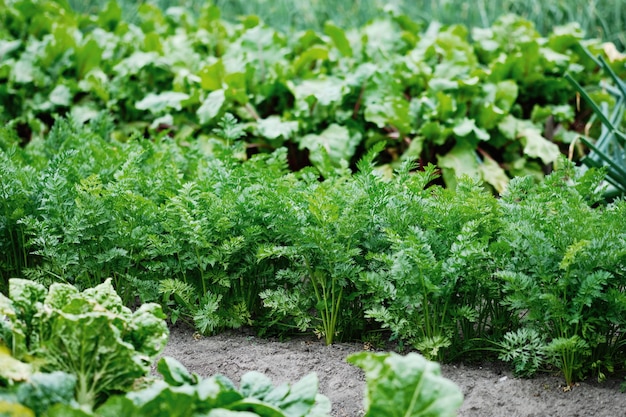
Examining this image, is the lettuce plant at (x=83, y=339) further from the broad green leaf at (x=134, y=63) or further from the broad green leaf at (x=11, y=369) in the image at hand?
the broad green leaf at (x=134, y=63)

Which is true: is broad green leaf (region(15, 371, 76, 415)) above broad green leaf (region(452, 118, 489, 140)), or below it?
below

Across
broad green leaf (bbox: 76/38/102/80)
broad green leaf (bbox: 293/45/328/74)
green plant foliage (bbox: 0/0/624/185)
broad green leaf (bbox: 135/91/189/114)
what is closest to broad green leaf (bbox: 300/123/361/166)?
green plant foliage (bbox: 0/0/624/185)

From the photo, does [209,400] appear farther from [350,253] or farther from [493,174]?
[493,174]

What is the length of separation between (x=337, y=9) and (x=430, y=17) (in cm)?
97

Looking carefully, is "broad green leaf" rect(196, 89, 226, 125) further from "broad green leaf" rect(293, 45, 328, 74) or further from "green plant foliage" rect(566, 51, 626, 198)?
"green plant foliage" rect(566, 51, 626, 198)

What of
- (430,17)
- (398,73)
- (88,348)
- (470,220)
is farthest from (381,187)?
(430,17)

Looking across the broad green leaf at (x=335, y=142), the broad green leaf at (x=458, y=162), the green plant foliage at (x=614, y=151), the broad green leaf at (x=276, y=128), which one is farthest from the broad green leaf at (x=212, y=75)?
the green plant foliage at (x=614, y=151)

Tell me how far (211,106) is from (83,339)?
3.19 meters

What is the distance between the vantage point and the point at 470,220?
9.21 ft

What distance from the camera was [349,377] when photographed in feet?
8.73

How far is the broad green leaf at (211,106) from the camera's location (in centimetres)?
488

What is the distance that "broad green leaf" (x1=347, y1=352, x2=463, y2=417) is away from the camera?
1.70 meters

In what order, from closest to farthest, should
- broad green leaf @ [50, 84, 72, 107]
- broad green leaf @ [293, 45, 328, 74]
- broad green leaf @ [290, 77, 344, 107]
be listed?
broad green leaf @ [290, 77, 344, 107] → broad green leaf @ [293, 45, 328, 74] → broad green leaf @ [50, 84, 72, 107]

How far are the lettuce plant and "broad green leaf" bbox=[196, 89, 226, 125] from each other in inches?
115
